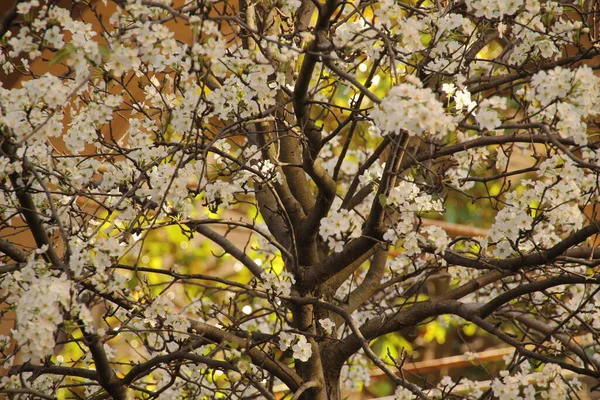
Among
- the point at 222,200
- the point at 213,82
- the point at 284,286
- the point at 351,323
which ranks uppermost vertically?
the point at 213,82

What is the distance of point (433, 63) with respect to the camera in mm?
2379

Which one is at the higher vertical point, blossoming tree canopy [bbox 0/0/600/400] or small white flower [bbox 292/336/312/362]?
blossoming tree canopy [bbox 0/0/600/400]

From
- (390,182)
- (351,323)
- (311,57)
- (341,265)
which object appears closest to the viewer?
(311,57)

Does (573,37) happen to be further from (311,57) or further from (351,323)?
(351,323)

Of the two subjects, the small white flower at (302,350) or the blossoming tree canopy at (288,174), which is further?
the small white flower at (302,350)

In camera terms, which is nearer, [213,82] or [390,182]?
[390,182]

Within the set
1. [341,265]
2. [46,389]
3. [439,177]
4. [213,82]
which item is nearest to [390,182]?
[439,177]

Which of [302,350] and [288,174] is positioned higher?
[288,174]

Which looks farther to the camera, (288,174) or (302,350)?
(288,174)

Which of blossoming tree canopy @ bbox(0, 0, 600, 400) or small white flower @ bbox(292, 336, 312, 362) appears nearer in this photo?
blossoming tree canopy @ bbox(0, 0, 600, 400)

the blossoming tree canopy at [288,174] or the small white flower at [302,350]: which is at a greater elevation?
the blossoming tree canopy at [288,174]

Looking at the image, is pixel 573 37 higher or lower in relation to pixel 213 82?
lower

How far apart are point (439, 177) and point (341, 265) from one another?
0.53m

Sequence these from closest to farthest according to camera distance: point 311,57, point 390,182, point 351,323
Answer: point 311,57 → point 390,182 → point 351,323
